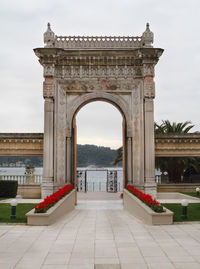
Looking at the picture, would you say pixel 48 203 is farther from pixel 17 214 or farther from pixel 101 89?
pixel 101 89

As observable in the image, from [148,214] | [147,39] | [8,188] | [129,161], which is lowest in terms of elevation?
[148,214]

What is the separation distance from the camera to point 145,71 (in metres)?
16.3

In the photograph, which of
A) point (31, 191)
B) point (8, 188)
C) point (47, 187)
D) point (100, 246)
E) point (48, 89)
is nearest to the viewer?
point (100, 246)

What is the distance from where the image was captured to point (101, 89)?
16.8m

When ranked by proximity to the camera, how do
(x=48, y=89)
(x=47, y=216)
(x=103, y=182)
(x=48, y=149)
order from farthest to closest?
1. (x=103, y=182)
2. (x=48, y=89)
3. (x=48, y=149)
4. (x=47, y=216)

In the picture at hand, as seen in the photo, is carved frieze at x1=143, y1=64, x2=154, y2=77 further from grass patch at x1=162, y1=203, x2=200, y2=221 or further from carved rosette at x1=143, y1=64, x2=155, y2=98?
grass patch at x1=162, y1=203, x2=200, y2=221

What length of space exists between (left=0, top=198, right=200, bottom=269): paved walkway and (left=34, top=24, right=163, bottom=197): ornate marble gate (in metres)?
6.70

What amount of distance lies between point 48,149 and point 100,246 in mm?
9510

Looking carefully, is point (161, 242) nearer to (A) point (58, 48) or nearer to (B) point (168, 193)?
(B) point (168, 193)

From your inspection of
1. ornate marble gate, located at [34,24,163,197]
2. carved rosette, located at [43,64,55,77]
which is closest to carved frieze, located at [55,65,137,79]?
ornate marble gate, located at [34,24,163,197]

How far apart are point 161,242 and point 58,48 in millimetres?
12102

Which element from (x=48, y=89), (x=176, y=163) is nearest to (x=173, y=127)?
(x=176, y=163)

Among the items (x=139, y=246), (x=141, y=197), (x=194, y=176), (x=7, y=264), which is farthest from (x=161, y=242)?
(x=194, y=176)

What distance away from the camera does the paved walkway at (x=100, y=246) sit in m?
5.89
